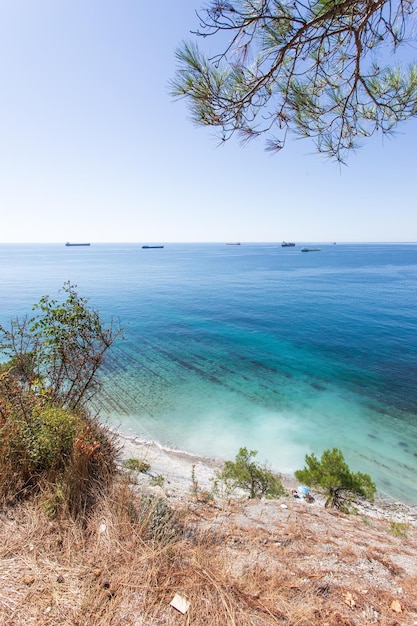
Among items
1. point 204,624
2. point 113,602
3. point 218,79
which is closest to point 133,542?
point 113,602

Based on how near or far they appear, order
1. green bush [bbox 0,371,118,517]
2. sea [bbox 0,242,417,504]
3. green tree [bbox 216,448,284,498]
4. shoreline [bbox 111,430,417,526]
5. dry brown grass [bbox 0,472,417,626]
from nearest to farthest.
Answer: dry brown grass [bbox 0,472,417,626], green bush [bbox 0,371,118,517], green tree [bbox 216,448,284,498], shoreline [bbox 111,430,417,526], sea [bbox 0,242,417,504]

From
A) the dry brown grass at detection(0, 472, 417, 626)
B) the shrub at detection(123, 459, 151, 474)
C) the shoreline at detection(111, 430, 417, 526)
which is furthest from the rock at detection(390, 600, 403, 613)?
the shoreline at detection(111, 430, 417, 526)

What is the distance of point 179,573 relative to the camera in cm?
259

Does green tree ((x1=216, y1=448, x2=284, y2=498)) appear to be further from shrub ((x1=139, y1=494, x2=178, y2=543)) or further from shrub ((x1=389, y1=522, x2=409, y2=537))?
shrub ((x1=139, y1=494, x2=178, y2=543))

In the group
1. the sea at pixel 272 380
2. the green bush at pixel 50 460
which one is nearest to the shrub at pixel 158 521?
the green bush at pixel 50 460

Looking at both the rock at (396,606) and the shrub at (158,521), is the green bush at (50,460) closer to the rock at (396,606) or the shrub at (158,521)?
the shrub at (158,521)

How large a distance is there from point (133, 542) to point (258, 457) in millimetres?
10229

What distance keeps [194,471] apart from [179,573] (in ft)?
23.7

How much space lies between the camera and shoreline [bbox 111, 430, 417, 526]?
8531 mm

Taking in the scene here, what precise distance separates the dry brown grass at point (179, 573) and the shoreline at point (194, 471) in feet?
14.9

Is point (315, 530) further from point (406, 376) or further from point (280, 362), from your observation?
point (406, 376)

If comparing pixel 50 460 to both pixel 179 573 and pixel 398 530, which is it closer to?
pixel 179 573

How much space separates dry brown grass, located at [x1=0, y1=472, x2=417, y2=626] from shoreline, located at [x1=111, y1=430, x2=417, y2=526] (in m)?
4.53

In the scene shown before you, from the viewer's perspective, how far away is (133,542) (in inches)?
112
